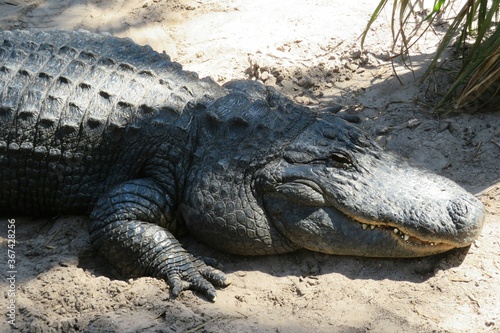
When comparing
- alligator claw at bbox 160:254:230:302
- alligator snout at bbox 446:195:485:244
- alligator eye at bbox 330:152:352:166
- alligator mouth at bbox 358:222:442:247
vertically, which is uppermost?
alligator eye at bbox 330:152:352:166

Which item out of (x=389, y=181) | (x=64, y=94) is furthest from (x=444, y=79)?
(x=64, y=94)

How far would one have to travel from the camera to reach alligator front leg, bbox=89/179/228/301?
399cm

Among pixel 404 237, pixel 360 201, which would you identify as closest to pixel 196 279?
pixel 360 201

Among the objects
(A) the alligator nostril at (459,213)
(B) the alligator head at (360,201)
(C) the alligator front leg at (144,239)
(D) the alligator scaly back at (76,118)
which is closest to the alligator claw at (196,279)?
(C) the alligator front leg at (144,239)

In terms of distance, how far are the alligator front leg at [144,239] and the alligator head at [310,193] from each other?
22 centimetres

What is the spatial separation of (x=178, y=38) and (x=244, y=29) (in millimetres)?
725

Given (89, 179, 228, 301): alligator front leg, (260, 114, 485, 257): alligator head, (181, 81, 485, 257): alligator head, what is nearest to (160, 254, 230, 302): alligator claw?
(89, 179, 228, 301): alligator front leg

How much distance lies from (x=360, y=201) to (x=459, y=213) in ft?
2.00

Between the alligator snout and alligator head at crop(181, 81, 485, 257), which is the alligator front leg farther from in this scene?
the alligator snout

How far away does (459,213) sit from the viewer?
3840 millimetres

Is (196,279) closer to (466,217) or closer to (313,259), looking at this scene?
(313,259)

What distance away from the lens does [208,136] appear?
4375 mm

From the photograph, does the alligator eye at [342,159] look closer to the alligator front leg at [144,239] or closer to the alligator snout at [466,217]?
the alligator snout at [466,217]

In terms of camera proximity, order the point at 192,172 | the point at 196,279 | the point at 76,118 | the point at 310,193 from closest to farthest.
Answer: the point at 196,279 → the point at 310,193 → the point at 192,172 → the point at 76,118
